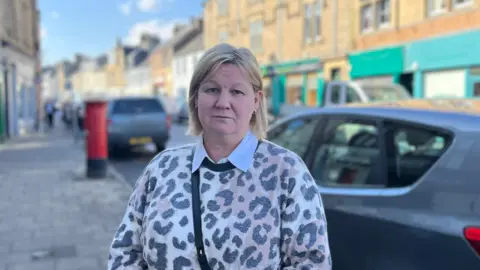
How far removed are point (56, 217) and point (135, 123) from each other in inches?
304

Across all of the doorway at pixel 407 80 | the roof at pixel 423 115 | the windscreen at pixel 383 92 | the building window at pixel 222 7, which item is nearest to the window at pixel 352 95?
the windscreen at pixel 383 92

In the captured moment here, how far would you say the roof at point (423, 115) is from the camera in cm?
250

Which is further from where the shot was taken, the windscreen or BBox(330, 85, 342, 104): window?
BBox(330, 85, 342, 104): window

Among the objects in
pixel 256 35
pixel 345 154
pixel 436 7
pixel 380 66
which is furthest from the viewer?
pixel 256 35

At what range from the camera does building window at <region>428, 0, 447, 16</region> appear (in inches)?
645

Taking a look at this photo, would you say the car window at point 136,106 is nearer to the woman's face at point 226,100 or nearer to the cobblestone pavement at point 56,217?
the cobblestone pavement at point 56,217

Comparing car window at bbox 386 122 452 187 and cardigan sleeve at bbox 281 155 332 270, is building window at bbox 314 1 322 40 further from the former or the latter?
cardigan sleeve at bbox 281 155 332 270

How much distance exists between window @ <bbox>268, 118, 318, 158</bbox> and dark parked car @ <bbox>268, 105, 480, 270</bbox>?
318mm

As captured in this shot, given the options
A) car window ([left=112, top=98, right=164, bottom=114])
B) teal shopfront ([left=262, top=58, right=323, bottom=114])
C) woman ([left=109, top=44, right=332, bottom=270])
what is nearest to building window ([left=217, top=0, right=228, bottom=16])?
teal shopfront ([left=262, top=58, right=323, bottom=114])

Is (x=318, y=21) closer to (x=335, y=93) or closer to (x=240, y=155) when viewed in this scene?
(x=335, y=93)

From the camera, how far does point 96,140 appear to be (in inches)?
385

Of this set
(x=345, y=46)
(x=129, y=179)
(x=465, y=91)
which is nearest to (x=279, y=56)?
(x=345, y=46)

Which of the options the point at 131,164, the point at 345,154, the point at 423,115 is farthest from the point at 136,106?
the point at 423,115

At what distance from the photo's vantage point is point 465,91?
50.6ft
